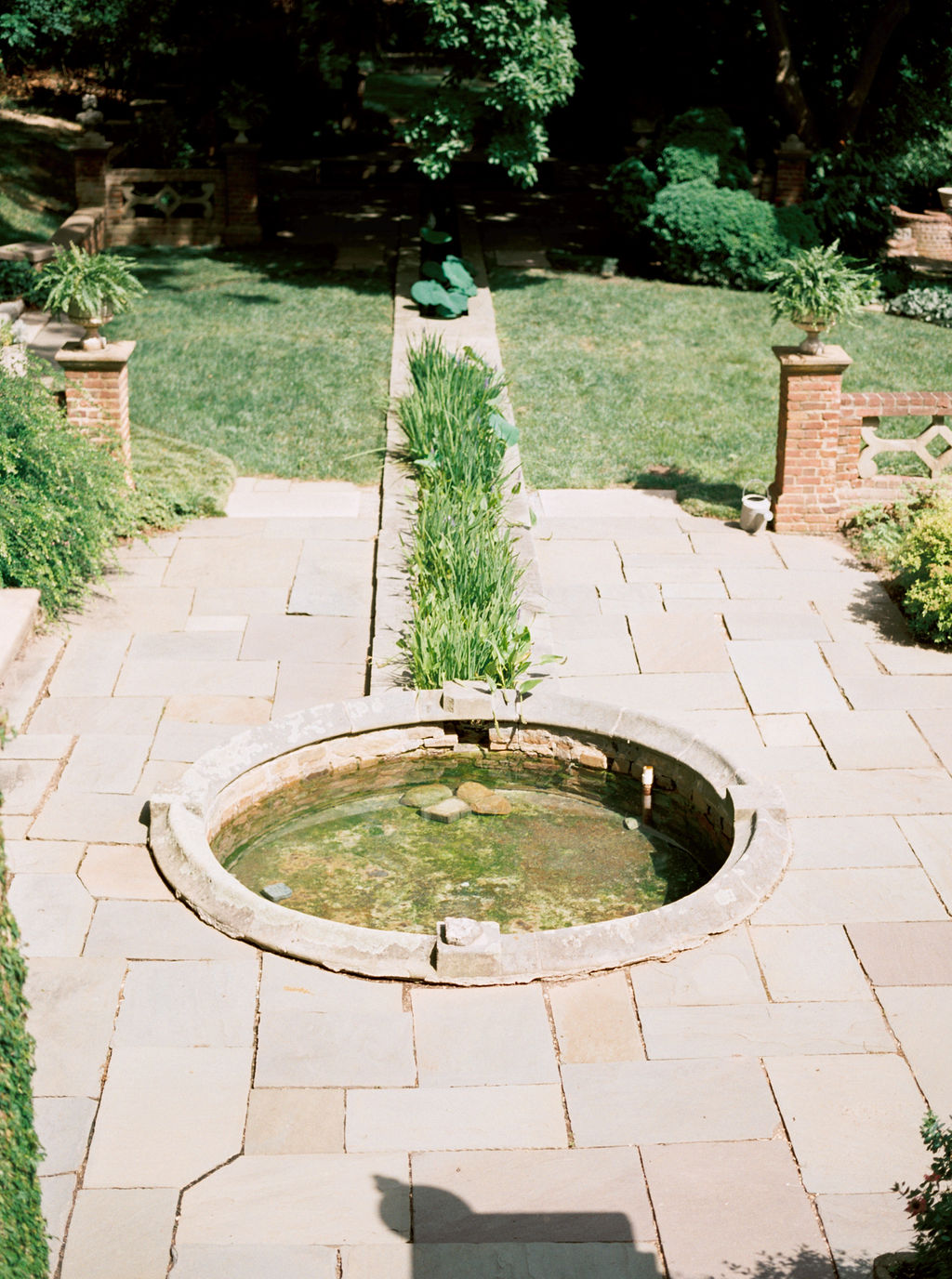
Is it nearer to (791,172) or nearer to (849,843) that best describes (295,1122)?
(849,843)

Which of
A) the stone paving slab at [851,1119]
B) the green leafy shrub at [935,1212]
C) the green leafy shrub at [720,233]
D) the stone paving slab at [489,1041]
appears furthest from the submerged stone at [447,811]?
the green leafy shrub at [720,233]

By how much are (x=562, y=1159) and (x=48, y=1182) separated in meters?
1.64

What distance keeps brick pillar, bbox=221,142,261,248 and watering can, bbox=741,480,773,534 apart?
9.83m

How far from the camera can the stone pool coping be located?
534 cm

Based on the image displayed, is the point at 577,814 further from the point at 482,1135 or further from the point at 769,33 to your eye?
the point at 769,33

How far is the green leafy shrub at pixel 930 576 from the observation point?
26.1 ft

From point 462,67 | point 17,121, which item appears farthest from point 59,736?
point 17,121

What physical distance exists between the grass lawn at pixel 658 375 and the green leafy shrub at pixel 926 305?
255 millimetres

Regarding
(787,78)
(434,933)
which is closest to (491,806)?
(434,933)

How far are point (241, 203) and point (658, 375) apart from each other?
22.9 feet

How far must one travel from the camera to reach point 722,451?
11.2 m

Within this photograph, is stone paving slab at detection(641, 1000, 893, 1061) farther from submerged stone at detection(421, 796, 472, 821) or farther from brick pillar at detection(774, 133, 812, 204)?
brick pillar at detection(774, 133, 812, 204)

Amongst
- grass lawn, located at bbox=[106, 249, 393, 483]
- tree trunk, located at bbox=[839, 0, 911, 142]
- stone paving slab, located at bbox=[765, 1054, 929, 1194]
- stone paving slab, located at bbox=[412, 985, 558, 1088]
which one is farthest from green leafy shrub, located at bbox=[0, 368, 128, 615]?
tree trunk, located at bbox=[839, 0, 911, 142]

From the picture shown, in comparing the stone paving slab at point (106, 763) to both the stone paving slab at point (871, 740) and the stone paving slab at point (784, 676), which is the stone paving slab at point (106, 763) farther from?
the stone paving slab at point (871, 740)
